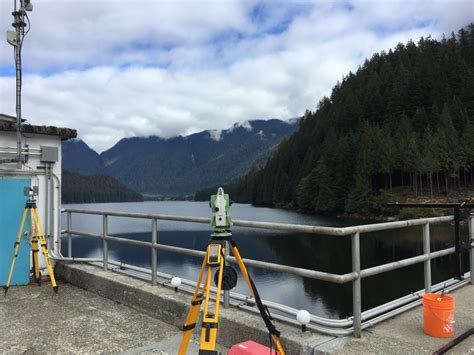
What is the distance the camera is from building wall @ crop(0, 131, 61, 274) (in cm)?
659

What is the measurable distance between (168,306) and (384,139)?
78802 mm

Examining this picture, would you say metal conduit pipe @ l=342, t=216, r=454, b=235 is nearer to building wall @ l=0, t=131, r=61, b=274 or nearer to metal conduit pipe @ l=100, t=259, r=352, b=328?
metal conduit pipe @ l=100, t=259, r=352, b=328

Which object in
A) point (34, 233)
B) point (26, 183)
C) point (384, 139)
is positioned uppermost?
point (384, 139)

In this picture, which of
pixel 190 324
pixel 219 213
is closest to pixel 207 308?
pixel 190 324

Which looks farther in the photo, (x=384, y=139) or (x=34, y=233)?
(x=384, y=139)

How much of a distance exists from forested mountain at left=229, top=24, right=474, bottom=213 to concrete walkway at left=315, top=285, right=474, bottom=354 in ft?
222

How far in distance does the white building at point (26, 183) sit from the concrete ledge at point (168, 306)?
0.65 m

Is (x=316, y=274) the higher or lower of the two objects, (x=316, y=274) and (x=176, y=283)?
the higher

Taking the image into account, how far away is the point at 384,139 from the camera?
253ft

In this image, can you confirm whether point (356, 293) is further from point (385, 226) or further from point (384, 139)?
point (384, 139)

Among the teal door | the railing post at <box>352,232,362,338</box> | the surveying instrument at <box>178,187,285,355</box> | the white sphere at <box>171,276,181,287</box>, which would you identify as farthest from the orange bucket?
the teal door

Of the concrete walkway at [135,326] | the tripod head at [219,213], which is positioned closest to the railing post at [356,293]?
the concrete walkway at [135,326]

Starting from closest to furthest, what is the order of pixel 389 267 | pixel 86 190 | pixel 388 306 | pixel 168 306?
pixel 389 267, pixel 388 306, pixel 168 306, pixel 86 190

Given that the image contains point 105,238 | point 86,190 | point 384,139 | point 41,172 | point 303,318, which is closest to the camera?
point 303,318
